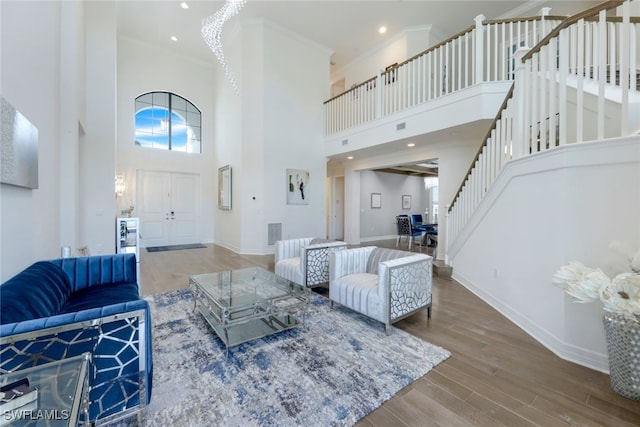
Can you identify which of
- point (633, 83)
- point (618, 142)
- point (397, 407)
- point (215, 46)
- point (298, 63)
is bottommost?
point (397, 407)

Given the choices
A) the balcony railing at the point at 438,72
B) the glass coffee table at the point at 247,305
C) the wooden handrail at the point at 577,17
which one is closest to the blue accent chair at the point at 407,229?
the balcony railing at the point at 438,72

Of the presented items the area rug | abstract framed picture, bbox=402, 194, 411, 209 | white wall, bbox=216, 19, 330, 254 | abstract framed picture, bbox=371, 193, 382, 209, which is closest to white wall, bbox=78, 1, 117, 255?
the area rug

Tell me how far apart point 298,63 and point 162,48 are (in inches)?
157

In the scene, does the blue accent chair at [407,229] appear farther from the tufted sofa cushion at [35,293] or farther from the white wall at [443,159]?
the tufted sofa cushion at [35,293]

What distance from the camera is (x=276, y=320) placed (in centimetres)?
270

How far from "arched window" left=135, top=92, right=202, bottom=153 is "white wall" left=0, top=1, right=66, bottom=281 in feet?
14.7

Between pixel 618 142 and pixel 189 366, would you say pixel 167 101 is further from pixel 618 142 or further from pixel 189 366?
pixel 618 142

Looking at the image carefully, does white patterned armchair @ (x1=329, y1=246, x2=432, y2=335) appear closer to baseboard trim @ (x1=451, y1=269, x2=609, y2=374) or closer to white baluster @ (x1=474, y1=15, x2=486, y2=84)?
baseboard trim @ (x1=451, y1=269, x2=609, y2=374)

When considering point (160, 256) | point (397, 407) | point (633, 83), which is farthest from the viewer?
point (160, 256)

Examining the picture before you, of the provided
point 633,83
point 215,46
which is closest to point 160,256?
point 215,46

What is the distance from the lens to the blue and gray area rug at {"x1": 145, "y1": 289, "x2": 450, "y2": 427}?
1.61 metres

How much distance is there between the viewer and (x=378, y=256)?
3326mm

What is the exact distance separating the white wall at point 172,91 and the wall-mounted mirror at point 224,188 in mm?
522

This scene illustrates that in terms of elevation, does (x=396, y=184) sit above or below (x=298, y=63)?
below
